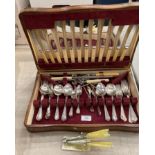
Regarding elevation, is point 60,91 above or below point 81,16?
below

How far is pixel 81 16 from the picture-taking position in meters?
0.55

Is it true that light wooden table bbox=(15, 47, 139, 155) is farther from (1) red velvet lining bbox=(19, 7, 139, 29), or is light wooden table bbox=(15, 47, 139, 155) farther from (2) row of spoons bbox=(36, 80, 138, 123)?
(1) red velvet lining bbox=(19, 7, 139, 29)

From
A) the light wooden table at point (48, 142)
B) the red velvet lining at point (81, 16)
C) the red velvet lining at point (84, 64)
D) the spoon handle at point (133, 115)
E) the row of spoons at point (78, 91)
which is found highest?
the red velvet lining at point (81, 16)

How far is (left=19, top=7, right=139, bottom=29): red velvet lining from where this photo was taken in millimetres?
544

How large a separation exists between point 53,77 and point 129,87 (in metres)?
0.25

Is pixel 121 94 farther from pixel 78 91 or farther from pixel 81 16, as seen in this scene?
pixel 81 16

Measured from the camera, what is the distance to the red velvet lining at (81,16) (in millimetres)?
544

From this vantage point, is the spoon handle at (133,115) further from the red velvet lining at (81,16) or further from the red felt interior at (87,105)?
the red velvet lining at (81,16)

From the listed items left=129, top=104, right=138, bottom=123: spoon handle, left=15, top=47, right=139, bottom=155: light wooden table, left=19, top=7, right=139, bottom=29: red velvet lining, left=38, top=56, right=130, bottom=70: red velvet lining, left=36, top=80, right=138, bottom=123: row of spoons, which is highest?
left=19, top=7, right=139, bottom=29: red velvet lining

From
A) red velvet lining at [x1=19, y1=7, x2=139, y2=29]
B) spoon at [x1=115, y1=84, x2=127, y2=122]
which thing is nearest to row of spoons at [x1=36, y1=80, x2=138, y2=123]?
spoon at [x1=115, y1=84, x2=127, y2=122]

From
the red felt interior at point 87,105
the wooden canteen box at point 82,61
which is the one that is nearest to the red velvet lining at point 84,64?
the wooden canteen box at point 82,61

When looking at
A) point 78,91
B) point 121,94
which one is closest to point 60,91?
point 78,91
